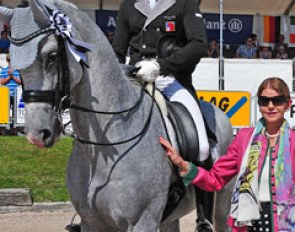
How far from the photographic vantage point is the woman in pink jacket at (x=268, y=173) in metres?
3.53

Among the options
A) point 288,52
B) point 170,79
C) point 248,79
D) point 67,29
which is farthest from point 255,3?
point 67,29

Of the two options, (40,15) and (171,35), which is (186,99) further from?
(40,15)

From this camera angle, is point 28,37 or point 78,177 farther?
point 78,177

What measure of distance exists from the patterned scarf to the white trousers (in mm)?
1065

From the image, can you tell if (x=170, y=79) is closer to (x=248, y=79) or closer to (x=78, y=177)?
(x=78, y=177)

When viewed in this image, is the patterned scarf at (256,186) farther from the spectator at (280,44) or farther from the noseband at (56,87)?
the spectator at (280,44)

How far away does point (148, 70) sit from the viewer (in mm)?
4434

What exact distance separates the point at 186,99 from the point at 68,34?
141 cm

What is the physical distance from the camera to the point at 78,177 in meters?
4.18

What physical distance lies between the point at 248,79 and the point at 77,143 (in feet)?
37.5

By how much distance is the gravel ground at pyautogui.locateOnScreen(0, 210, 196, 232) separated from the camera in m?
7.93

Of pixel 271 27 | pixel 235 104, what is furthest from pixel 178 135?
pixel 271 27

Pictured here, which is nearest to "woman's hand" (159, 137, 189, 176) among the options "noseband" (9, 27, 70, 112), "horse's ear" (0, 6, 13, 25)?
"noseband" (9, 27, 70, 112)

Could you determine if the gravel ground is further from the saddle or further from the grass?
the saddle
